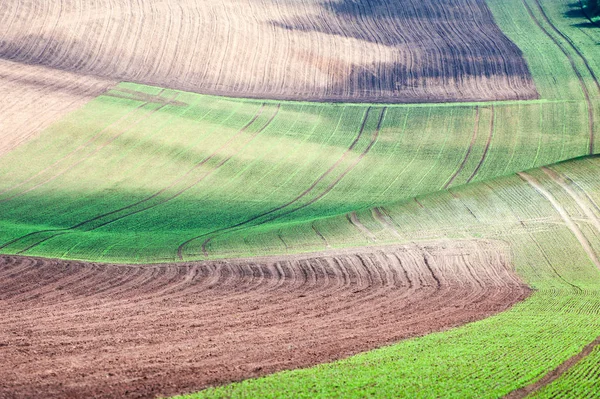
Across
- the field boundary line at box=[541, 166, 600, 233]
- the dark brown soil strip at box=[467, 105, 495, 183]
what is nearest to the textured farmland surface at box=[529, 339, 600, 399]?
the field boundary line at box=[541, 166, 600, 233]

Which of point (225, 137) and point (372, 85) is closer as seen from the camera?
point (225, 137)

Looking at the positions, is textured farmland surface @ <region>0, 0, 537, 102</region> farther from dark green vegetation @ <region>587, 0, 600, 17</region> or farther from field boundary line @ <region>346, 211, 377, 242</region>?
field boundary line @ <region>346, 211, 377, 242</region>

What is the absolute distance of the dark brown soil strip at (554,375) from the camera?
15.9 meters

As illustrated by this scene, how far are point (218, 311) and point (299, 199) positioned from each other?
51.3 feet

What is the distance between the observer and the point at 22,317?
1908cm

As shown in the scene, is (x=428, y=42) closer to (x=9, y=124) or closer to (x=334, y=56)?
(x=334, y=56)

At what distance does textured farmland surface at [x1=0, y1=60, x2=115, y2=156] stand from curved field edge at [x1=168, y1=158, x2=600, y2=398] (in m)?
18.4

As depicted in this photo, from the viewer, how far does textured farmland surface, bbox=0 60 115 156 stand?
40.3 meters

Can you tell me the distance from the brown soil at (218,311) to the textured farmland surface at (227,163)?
7.66 ft

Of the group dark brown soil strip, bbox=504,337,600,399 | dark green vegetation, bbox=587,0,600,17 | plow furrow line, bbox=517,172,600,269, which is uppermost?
dark green vegetation, bbox=587,0,600,17

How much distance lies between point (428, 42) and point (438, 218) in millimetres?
33552

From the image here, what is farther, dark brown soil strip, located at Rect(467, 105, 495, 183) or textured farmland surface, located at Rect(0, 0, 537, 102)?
textured farmland surface, located at Rect(0, 0, 537, 102)

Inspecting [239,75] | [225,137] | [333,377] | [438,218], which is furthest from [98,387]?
[239,75]

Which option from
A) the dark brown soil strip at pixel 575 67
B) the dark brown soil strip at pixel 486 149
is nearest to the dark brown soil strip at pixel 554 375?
the dark brown soil strip at pixel 486 149
